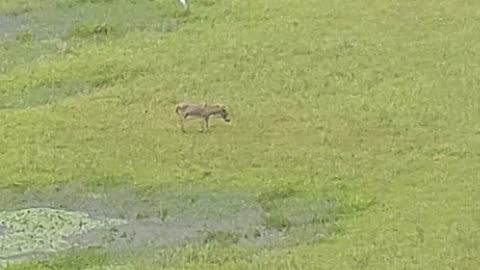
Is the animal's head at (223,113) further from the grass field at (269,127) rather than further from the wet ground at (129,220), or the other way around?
the wet ground at (129,220)

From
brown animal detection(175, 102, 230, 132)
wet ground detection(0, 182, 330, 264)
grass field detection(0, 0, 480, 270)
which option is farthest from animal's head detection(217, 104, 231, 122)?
wet ground detection(0, 182, 330, 264)

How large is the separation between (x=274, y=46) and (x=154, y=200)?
6315 mm

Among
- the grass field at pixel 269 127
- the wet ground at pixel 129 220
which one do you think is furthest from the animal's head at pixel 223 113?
the wet ground at pixel 129 220

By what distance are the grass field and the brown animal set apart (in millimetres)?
149

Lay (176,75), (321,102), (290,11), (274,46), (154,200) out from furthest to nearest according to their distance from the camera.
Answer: (290,11)
(274,46)
(176,75)
(321,102)
(154,200)

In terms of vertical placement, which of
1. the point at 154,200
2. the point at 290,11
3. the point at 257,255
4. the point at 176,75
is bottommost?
the point at 257,255

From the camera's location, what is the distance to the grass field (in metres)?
11.8

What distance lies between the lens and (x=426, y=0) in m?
22.3

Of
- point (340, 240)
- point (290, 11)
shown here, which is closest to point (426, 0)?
point (290, 11)

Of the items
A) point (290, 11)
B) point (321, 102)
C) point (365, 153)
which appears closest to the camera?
point (365, 153)

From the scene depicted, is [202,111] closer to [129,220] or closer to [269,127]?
[269,127]

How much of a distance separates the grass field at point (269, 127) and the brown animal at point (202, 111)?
0.49 feet

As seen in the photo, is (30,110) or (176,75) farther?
(176,75)

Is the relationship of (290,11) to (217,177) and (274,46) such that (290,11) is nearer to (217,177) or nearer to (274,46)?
(274,46)
